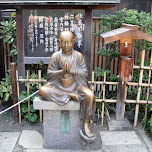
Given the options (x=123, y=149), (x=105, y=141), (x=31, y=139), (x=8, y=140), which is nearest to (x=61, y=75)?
(x=31, y=139)

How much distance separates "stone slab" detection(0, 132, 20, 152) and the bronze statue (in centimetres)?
128

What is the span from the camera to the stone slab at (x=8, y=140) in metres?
3.90

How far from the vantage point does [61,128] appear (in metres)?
3.88

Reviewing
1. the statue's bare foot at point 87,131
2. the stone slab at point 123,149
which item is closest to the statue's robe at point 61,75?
the statue's bare foot at point 87,131

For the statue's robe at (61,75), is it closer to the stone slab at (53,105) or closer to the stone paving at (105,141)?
the stone slab at (53,105)

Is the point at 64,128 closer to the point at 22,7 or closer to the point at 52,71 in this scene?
the point at 52,71

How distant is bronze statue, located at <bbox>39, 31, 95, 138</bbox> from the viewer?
362 cm

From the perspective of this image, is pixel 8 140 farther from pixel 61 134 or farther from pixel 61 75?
pixel 61 75

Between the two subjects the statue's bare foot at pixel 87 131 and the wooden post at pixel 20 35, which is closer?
the statue's bare foot at pixel 87 131

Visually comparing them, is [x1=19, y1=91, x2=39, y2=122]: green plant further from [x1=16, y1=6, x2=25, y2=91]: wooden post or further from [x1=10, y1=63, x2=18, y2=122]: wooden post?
[x1=16, y1=6, x2=25, y2=91]: wooden post

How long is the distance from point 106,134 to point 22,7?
3557 mm

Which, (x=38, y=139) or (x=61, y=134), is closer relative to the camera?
(x=61, y=134)

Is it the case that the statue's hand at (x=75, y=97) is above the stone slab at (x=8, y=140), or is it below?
above

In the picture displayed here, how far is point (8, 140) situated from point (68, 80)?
1.83m
